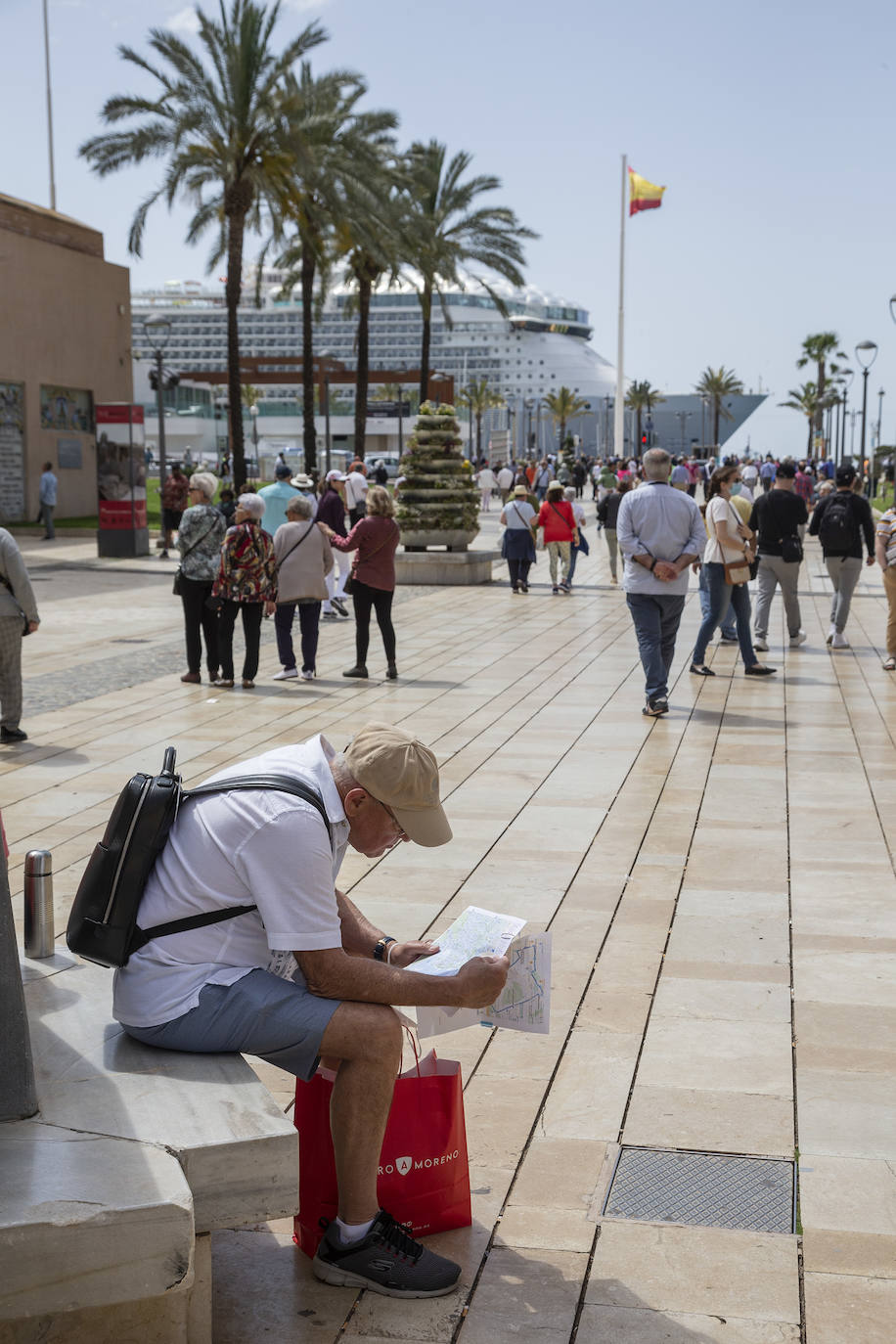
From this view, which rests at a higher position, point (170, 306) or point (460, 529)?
point (170, 306)

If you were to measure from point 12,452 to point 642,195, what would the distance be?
21954mm

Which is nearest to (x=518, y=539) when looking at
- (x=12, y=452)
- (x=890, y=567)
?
(x=890, y=567)

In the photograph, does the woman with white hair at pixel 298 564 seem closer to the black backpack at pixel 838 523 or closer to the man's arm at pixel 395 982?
the black backpack at pixel 838 523

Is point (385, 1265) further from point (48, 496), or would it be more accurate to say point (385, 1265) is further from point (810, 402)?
point (810, 402)

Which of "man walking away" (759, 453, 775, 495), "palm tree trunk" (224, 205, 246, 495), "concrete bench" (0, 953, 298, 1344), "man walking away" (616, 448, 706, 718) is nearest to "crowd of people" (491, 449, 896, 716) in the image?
"man walking away" (616, 448, 706, 718)

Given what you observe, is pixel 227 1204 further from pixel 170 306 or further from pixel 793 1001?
pixel 170 306

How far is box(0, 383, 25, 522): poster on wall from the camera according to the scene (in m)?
30.9

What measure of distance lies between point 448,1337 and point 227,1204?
54 cm

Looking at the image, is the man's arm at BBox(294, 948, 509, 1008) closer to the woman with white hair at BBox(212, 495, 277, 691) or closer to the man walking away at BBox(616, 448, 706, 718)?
the man walking away at BBox(616, 448, 706, 718)

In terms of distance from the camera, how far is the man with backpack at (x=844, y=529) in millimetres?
13031

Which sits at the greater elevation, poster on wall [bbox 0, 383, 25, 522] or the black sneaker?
poster on wall [bbox 0, 383, 25, 522]

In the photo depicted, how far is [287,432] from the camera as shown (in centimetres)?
11262

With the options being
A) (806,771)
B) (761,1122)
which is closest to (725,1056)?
(761,1122)

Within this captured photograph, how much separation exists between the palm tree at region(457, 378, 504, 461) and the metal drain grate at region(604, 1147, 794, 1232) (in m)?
98.4
